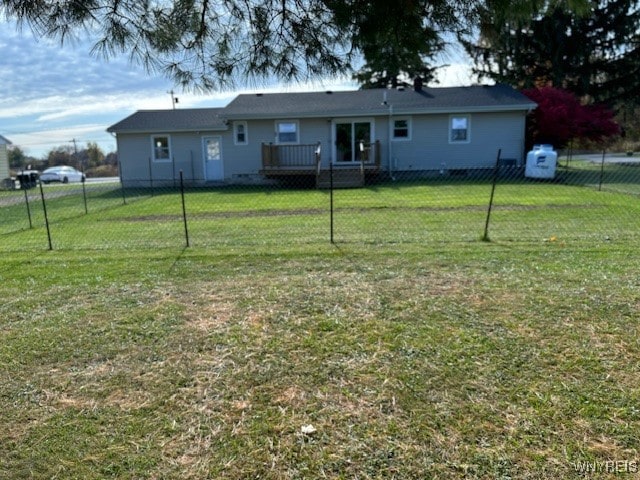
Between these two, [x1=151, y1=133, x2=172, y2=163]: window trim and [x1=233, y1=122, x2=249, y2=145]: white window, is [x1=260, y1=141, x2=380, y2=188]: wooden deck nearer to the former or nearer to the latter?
[x1=233, y1=122, x2=249, y2=145]: white window

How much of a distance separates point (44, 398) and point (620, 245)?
7264mm

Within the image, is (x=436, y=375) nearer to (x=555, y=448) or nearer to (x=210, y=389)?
(x=555, y=448)

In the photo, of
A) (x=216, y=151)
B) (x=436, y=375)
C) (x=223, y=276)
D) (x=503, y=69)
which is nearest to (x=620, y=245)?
(x=436, y=375)

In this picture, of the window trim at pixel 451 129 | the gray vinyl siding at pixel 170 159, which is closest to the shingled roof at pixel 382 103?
the window trim at pixel 451 129

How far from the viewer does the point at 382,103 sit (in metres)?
20.2

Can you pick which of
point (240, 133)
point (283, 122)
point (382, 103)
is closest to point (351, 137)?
point (382, 103)

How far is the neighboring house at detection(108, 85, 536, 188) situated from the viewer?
64.3 feet

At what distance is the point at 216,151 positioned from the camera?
69.4 ft

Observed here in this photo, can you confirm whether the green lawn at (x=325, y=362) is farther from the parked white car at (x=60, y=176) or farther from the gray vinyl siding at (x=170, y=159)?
the parked white car at (x=60, y=176)

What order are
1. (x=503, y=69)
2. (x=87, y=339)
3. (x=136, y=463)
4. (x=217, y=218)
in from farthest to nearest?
(x=503, y=69) → (x=217, y=218) → (x=87, y=339) → (x=136, y=463)

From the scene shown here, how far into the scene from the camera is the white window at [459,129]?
784 inches

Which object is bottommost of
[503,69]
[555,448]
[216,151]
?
[555,448]

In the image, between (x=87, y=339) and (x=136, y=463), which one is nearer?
(x=136, y=463)

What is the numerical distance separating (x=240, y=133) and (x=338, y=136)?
432 centimetres
